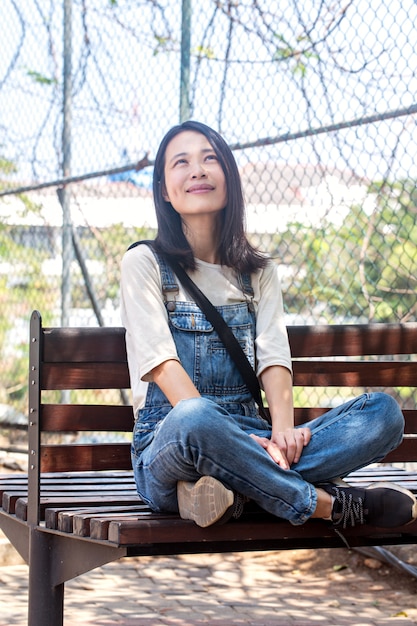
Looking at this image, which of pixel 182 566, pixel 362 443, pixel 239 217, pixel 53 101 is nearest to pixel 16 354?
pixel 53 101

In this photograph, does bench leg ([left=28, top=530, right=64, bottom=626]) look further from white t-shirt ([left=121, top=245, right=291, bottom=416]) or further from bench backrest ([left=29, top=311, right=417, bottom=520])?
white t-shirt ([left=121, top=245, right=291, bottom=416])

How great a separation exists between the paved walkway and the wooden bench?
0.84 meters

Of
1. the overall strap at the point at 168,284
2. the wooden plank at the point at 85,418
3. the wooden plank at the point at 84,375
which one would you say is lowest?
the wooden plank at the point at 85,418

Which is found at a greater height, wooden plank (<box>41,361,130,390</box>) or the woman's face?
the woman's face

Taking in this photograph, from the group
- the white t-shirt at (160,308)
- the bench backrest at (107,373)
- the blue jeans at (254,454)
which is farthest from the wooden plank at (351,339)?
the blue jeans at (254,454)

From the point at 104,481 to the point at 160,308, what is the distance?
763 millimetres

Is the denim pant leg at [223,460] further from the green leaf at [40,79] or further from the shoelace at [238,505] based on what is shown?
the green leaf at [40,79]

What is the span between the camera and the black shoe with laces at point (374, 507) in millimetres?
2801

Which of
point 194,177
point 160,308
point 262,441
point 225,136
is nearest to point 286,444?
point 262,441

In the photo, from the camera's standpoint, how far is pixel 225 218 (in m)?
3.52

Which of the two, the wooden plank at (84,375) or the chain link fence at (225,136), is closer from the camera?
the wooden plank at (84,375)

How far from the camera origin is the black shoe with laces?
280 centimetres

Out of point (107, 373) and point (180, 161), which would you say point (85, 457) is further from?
point (180, 161)

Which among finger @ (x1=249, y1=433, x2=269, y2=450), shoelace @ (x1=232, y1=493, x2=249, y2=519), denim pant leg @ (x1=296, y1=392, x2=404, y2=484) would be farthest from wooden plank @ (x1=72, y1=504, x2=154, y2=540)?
denim pant leg @ (x1=296, y1=392, x2=404, y2=484)
